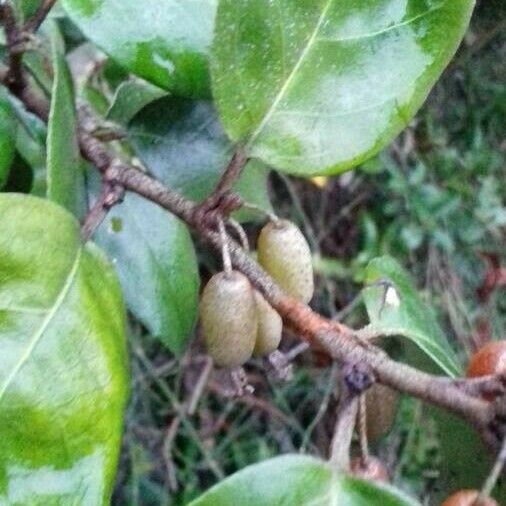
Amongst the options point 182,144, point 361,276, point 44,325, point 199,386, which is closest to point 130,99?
point 182,144

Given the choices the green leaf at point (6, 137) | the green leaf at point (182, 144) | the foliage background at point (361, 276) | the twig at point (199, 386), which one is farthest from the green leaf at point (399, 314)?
the twig at point (199, 386)

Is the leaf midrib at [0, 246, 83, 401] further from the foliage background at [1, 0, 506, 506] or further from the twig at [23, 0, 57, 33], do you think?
the foliage background at [1, 0, 506, 506]

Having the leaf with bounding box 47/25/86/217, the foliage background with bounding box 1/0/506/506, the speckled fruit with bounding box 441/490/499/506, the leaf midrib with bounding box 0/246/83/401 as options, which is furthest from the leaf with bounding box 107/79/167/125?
the foliage background with bounding box 1/0/506/506

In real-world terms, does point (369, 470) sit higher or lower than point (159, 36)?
lower

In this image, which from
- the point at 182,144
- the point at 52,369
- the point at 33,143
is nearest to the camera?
the point at 52,369

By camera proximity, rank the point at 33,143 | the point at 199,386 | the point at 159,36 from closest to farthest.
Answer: the point at 159,36, the point at 33,143, the point at 199,386

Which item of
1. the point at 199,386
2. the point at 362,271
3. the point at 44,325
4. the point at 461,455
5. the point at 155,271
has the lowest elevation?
the point at 199,386

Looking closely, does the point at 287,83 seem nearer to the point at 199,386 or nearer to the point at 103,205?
the point at 103,205

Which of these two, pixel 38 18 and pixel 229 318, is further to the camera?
pixel 38 18
